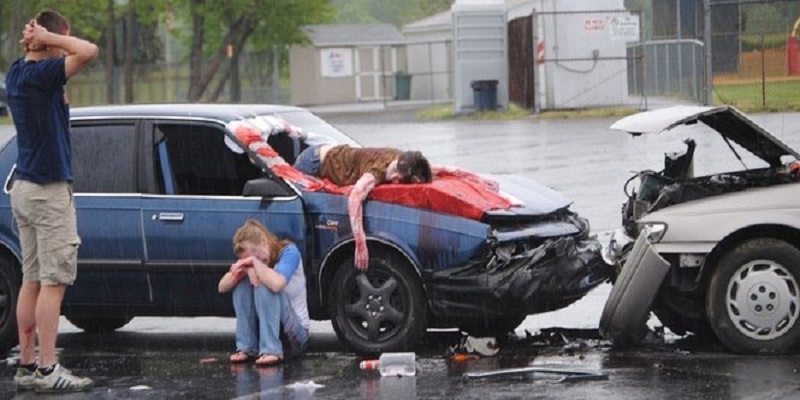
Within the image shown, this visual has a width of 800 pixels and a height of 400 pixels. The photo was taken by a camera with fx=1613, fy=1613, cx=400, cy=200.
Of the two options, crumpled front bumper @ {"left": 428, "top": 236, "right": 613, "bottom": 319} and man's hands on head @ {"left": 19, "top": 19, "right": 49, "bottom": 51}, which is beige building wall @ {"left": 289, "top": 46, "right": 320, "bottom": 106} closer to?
crumpled front bumper @ {"left": 428, "top": 236, "right": 613, "bottom": 319}

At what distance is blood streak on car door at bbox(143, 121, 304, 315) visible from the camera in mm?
9727

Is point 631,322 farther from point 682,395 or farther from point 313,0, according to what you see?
point 313,0

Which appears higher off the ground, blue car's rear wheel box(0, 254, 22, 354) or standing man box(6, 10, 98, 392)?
standing man box(6, 10, 98, 392)

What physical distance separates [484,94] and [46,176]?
94.0 feet

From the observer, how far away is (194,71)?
2048 inches

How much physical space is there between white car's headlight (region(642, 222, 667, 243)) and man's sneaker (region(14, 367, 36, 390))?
3.54 metres

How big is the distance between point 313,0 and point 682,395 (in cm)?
4661

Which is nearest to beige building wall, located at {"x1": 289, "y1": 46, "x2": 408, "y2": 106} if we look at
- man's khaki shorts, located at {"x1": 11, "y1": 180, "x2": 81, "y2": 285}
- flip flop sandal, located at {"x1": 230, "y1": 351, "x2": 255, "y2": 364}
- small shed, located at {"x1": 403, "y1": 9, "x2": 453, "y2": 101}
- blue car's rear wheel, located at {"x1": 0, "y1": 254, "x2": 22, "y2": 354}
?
small shed, located at {"x1": 403, "y1": 9, "x2": 453, "y2": 101}

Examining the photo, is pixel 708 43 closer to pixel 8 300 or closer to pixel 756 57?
pixel 756 57

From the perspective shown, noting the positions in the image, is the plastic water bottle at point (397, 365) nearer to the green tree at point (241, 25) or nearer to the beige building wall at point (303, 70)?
the green tree at point (241, 25)

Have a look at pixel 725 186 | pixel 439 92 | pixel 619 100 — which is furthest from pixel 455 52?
pixel 725 186

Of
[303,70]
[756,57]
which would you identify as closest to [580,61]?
[756,57]

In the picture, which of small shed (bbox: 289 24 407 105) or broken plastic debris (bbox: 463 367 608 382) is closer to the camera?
broken plastic debris (bbox: 463 367 608 382)

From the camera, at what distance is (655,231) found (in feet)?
30.2
